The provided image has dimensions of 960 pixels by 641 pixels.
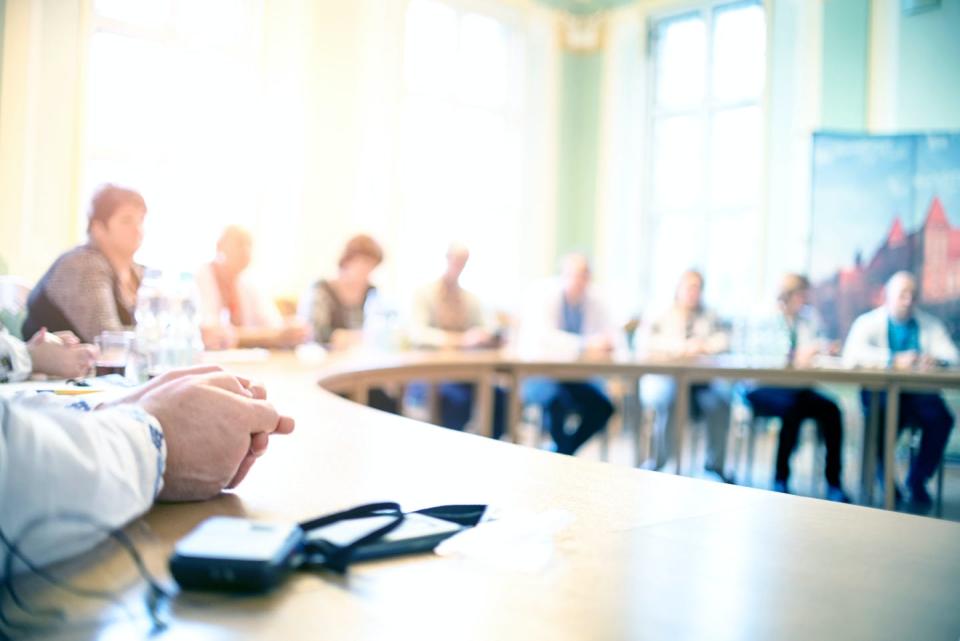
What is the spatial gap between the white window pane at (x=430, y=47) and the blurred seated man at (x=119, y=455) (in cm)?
571

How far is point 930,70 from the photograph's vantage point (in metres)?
5.31

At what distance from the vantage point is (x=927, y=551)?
31.2 inches

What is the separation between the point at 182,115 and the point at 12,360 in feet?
12.7

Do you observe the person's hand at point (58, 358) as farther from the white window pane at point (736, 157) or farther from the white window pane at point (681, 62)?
the white window pane at point (681, 62)

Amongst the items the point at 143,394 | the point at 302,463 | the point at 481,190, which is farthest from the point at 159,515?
the point at 481,190

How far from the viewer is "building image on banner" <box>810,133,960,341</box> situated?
5.09 m

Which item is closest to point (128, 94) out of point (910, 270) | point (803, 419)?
point (803, 419)

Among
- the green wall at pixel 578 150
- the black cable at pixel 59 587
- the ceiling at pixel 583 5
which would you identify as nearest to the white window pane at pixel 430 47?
the ceiling at pixel 583 5

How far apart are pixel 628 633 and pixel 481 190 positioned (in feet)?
21.3

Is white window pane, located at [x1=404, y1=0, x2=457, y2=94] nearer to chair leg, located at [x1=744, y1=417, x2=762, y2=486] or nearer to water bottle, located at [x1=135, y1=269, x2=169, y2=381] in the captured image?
chair leg, located at [x1=744, y1=417, x2=762, y2=486]

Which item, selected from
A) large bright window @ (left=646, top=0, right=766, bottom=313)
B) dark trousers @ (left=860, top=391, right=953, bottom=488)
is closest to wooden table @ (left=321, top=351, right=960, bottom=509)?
dark trousers @ (left=860, top=391, right=953, bottom=488)

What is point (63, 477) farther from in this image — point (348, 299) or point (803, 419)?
point (803, 419)

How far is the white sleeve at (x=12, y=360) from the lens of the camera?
5.46 feet

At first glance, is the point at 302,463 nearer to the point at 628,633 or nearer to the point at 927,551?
the point at 628,633
